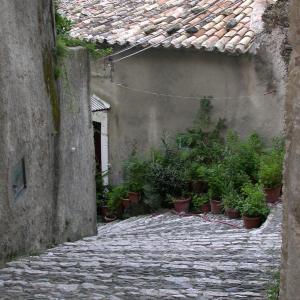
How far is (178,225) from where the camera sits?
10.3 meters

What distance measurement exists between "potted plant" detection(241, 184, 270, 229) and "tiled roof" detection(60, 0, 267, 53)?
108 inches

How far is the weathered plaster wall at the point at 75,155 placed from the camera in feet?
27.3

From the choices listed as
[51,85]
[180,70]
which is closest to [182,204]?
[180,70]

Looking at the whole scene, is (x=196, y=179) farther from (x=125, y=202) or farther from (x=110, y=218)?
(x=110, y=218)

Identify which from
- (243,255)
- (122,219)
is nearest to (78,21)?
(122,219)

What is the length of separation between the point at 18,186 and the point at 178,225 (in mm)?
4342

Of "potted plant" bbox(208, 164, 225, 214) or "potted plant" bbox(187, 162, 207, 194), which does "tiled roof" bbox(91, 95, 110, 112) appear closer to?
"potted plant" bbox(187, 162, 207, 194)

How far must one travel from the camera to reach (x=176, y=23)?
12.5m

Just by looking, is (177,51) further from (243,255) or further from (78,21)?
(243,255)

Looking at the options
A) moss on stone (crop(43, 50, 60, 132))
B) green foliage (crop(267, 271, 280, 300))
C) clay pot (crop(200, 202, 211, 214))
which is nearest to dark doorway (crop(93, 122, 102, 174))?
clay pot (crop(200, 202, 211, 214))

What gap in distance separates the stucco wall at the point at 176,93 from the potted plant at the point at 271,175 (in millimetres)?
1495

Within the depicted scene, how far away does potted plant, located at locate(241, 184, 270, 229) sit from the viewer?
948 centimetres

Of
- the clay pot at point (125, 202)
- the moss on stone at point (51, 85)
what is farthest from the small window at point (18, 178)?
the clay pot at point (125, 202)

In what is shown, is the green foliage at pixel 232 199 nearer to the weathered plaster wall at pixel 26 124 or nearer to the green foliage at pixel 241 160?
the green foliage at pixel 241 160
